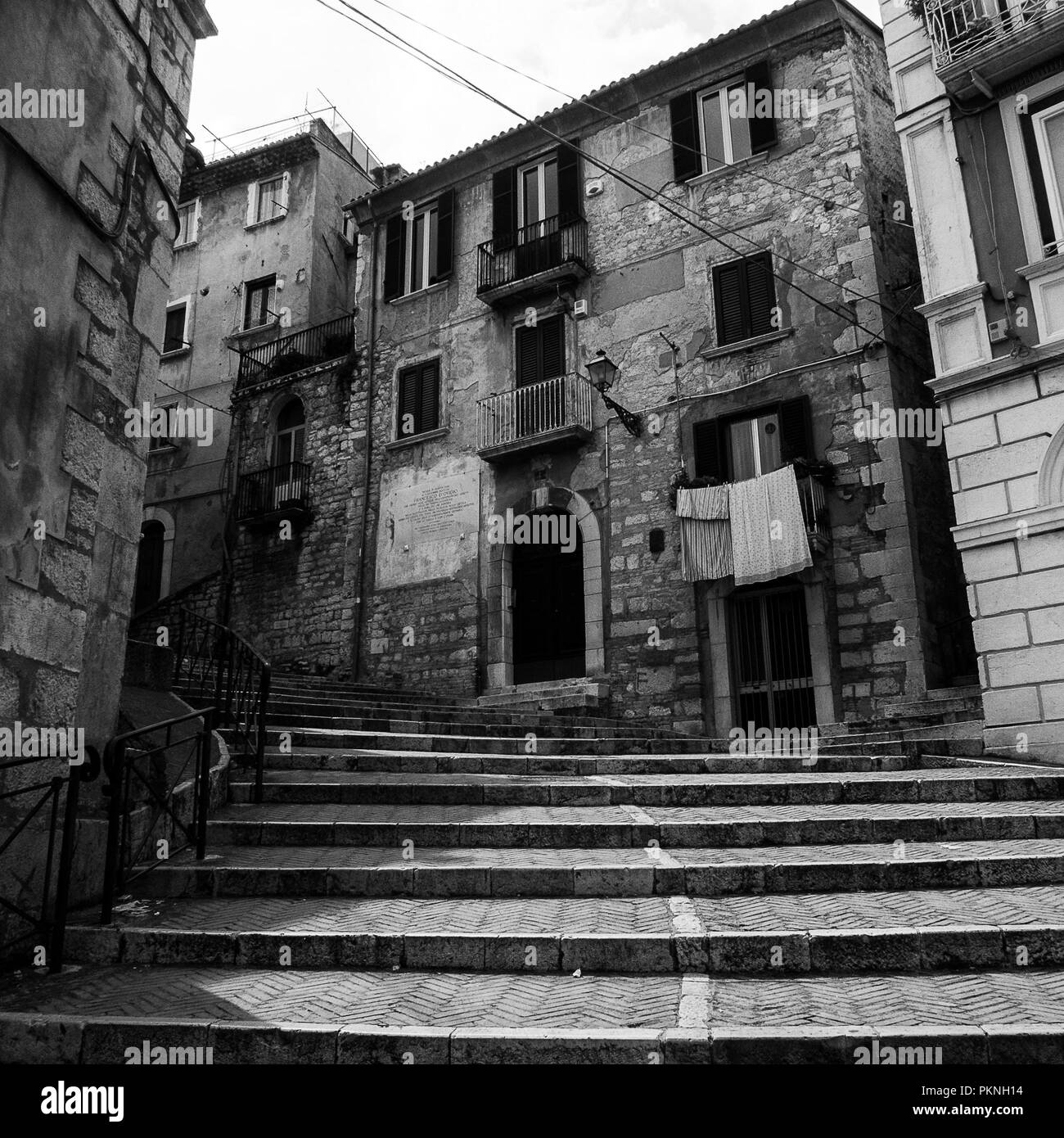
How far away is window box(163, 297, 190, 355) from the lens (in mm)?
23156

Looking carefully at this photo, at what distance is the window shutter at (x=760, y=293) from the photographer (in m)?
14.7

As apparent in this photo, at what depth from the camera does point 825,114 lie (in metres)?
14.8

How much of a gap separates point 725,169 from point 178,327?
46.6ft

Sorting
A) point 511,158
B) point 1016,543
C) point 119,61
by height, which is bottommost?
point 1016,543

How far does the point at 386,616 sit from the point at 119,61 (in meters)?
12.1

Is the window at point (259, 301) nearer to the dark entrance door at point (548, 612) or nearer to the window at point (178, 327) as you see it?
the window at point (178, 327)

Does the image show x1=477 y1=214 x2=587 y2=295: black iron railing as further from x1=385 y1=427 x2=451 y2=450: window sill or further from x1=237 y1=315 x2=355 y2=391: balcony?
x1=237 y1=315 x2=355 y2=391: balcony

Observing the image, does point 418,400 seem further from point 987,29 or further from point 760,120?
point 987,29

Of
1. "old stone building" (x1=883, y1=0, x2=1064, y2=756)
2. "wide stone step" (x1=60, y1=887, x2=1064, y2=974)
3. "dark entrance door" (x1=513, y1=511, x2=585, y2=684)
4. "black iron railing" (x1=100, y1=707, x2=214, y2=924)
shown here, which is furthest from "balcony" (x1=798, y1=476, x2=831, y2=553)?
"black iron railing" (x1=100, y1=707, x2=214, y2=924)

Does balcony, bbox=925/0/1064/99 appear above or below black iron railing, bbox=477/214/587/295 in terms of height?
below

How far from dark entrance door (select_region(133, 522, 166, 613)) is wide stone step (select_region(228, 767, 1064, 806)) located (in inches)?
584
